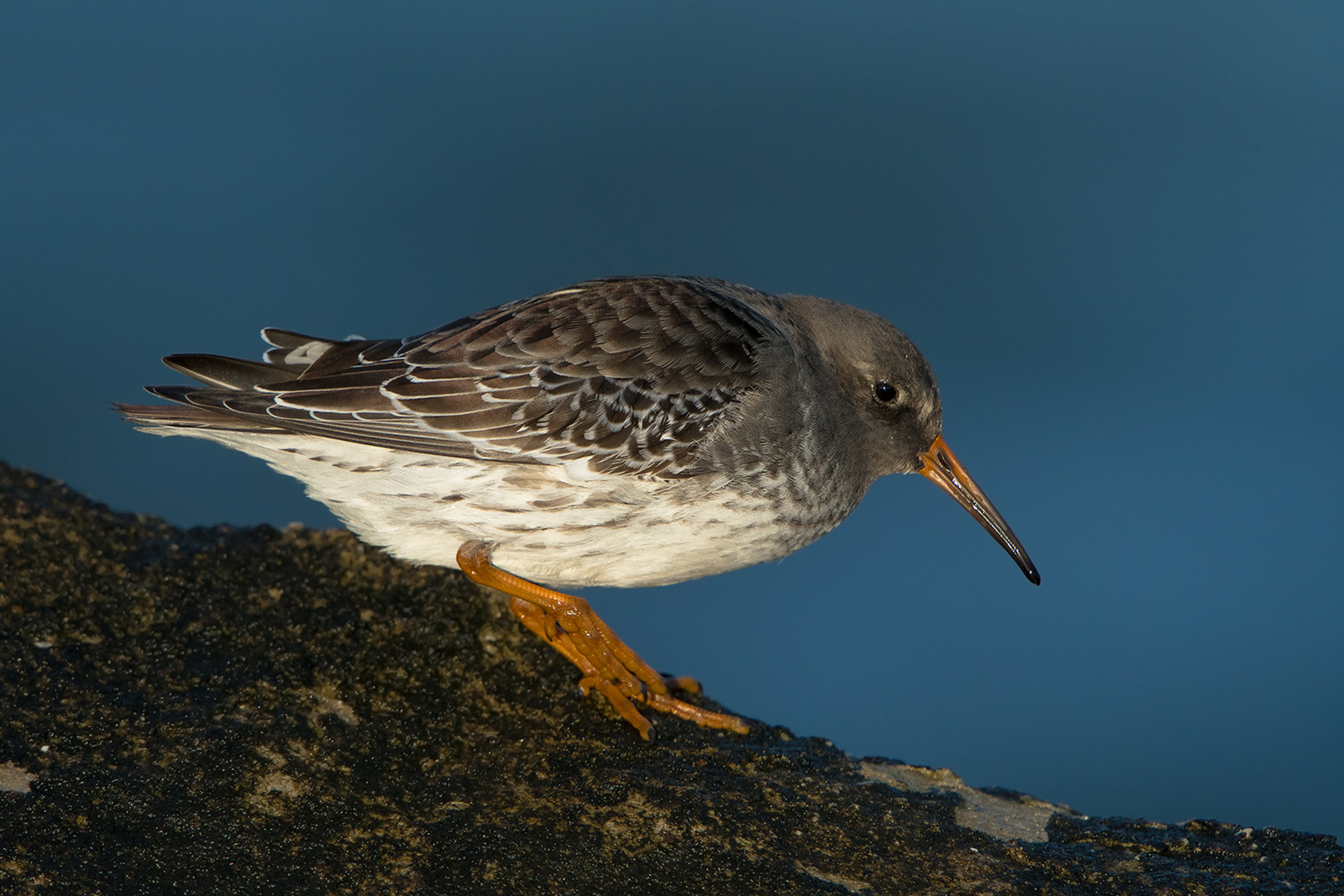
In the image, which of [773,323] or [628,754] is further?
[773,323]

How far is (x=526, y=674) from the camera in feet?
20.4

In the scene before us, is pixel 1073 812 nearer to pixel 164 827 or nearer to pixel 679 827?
pixel 679 827

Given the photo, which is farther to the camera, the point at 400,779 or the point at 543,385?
the point at 543,385

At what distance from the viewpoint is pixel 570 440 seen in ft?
19.4

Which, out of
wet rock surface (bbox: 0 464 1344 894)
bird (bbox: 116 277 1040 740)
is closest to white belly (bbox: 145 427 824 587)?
bird (bbox: 116 277 1040 740)

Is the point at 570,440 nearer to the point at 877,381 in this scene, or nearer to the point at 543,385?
the point at 543,385

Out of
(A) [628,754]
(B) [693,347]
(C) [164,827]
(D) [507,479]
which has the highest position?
(B) [693,347]

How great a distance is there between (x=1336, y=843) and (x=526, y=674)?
4.32m

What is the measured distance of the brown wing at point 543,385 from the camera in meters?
5.93

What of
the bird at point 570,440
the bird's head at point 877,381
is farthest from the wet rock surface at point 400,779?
the bird's head at point 877,381

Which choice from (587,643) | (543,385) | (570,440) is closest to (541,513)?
(570,440)

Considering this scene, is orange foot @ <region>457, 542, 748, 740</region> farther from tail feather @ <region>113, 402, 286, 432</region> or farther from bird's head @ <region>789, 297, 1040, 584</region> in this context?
bird's head @ <region>789, 297, 1040, 584</region>

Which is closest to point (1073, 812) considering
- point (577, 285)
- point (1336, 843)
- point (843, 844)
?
point (1336, 843)

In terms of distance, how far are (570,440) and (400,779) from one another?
1956 mm
